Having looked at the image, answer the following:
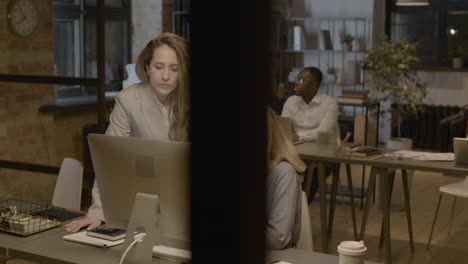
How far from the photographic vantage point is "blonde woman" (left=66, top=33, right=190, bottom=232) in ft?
8.50

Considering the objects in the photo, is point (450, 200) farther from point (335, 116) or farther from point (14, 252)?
point (14, 252)

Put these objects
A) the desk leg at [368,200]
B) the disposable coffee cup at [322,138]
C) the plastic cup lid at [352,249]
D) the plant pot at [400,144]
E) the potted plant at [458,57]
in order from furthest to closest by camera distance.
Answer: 1. the potted plant at [458,57]
2. the plant pot at [400,144]
3. the disposable coffee cup at [322,138]
4. the desk leg at [368,200]
5. the plastic cup lid at [352,249]

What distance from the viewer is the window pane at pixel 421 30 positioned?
9586 millimetres

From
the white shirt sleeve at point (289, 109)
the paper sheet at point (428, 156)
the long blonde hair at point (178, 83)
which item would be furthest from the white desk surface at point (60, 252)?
the white shirt sleeve at point (289, 109)

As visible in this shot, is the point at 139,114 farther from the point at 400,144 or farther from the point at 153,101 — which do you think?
the point at 400,144

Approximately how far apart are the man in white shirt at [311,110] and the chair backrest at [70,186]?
99.6 inches

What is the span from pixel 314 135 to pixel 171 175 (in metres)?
3.73

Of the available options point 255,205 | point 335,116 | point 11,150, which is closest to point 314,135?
point 335,116

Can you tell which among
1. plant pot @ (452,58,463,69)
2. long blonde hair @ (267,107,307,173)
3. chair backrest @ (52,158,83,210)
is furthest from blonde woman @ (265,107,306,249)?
plant pot @ (452,58,463,69)

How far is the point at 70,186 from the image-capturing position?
3.33 m

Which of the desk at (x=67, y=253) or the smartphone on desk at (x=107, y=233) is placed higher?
the smartphone on desk at (x=107, y=233)

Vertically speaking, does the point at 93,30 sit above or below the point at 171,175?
above

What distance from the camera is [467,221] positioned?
18.3ft

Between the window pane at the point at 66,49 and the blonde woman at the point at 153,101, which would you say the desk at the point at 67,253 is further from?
the window pane at the point at 66,49
